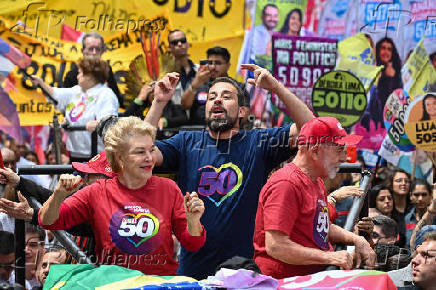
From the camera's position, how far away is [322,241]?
443cm

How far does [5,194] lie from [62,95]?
8.67 ft

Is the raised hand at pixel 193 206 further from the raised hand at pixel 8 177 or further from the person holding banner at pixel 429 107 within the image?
the person holding banner at pixel 429 107

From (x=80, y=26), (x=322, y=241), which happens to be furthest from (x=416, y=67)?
(x=322, y=241)

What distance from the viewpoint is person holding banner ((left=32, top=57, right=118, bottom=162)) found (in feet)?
25.5

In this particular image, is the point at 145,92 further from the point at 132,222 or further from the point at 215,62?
the point at 132,222

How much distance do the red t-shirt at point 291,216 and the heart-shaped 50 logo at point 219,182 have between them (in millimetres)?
709

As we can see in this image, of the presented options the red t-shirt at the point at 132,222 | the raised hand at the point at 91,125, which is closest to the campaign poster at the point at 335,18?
the raised hand at the point at 91,125

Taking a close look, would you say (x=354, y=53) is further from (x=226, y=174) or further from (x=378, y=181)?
(x=226, y=174)

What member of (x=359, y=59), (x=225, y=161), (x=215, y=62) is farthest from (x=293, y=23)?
(x=225, y=161)

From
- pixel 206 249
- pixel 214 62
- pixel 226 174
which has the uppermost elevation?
A: pixel 214 62

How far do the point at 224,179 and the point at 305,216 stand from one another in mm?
934

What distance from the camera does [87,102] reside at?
787 centimetres

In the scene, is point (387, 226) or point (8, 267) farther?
point (387, 226)

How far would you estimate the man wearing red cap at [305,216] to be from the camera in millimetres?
4160
